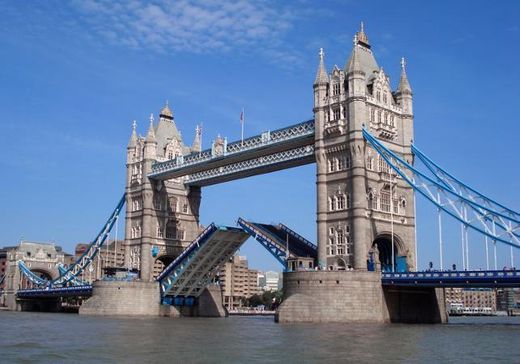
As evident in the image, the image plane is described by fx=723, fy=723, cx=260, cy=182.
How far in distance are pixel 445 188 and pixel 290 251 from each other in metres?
17.5

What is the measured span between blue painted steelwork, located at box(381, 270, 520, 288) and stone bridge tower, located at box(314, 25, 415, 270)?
301cm

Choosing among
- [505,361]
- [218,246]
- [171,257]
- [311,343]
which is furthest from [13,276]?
[505,361]

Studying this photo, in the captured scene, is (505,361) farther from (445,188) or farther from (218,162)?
(218,162)

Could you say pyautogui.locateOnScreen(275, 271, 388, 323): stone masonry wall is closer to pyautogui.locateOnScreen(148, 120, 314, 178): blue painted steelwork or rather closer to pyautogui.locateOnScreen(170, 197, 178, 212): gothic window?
pyautogui.locateOnScreen(148, 120, 314, 178): blue painted steelwork

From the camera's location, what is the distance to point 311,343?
40.4 metres

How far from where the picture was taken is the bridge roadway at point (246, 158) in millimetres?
73438

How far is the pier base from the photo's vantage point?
60.7 m

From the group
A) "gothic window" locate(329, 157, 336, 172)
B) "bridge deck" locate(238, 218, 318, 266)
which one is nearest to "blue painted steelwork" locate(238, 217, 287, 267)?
"bridge deck" locate(238, 218, 318, 266)

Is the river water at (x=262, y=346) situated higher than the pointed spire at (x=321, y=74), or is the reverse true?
the pointed spire at (x=321, y=74)

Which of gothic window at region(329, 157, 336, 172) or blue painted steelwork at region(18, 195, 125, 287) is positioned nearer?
gothic window at region(329, 157, 336, 172)

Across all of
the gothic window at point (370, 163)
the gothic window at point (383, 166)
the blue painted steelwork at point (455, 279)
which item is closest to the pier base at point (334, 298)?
the blue painted steelwork at point (455, 279)

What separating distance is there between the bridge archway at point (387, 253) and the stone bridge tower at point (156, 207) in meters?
32.7

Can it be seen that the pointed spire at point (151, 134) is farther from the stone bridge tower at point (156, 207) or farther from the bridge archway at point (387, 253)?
the bridge archway at point (387, 253)

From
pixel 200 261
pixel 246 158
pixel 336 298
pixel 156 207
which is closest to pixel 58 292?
pixel 156 207
